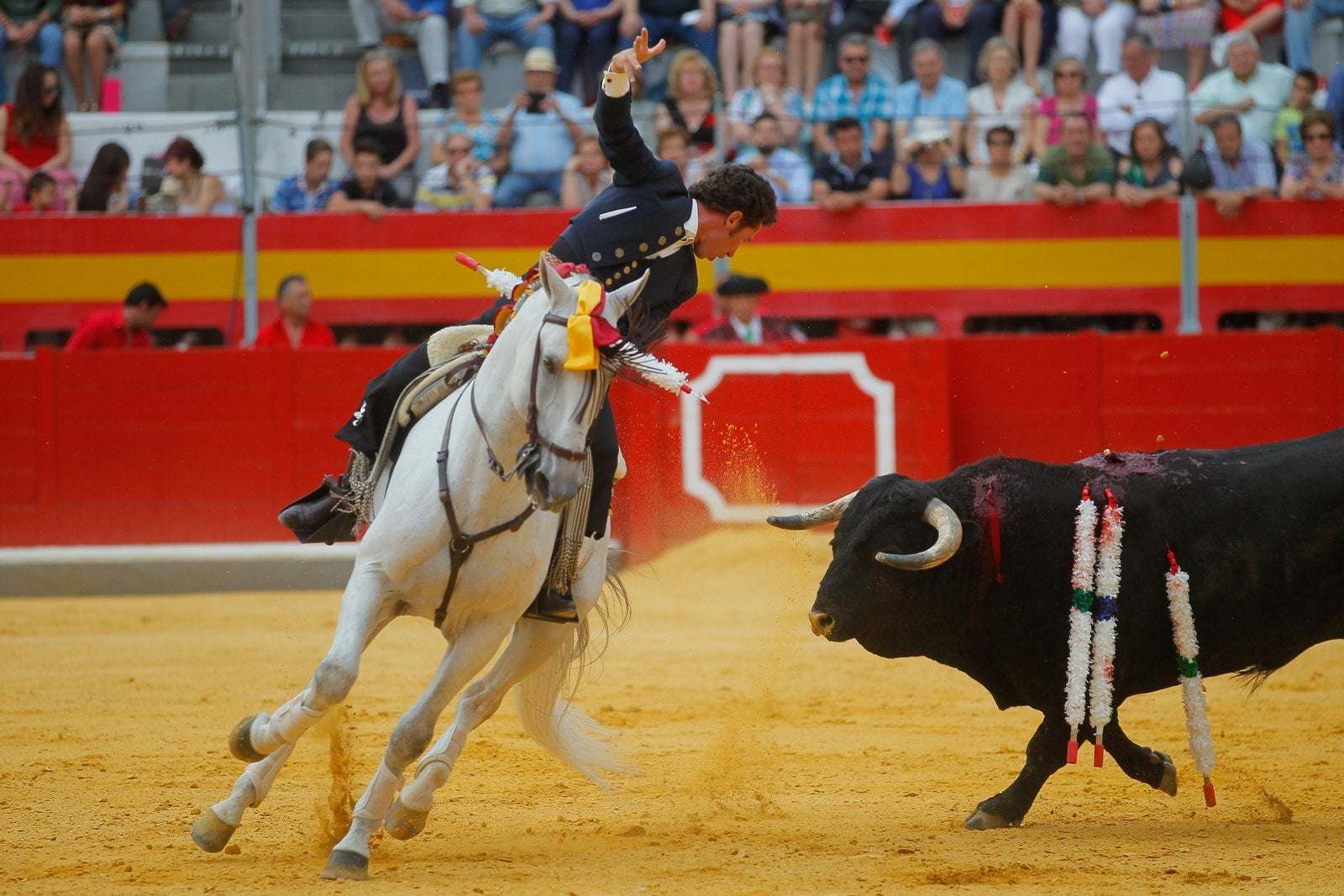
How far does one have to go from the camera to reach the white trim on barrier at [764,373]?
35.3ft

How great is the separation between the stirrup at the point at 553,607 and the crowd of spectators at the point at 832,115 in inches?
250

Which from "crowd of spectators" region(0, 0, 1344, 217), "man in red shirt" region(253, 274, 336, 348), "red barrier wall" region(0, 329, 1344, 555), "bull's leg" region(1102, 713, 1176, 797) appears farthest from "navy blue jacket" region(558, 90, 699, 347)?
"man in red shirt" region(253, 274, 336, 348)

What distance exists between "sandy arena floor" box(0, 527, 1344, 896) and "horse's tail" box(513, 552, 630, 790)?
0.16 m

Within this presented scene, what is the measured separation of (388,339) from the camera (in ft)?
38.3

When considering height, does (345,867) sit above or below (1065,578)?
below

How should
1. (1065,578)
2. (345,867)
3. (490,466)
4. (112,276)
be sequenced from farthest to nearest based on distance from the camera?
(112,276), (1065,578), (345,867), (490,466)

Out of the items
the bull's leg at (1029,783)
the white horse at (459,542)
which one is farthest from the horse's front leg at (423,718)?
the bull's leg at (1029,783)

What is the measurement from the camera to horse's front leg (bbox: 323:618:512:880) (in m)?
4.39

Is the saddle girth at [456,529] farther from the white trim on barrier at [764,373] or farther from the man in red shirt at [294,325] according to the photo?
the man in red shirt at [294,325]

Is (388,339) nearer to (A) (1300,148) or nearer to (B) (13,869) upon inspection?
(A) (1300,148)

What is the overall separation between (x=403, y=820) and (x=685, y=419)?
252 inches

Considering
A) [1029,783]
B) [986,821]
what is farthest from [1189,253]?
[986,821]

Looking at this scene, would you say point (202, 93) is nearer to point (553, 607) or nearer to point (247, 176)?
point (247, 176)

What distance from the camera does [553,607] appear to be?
475cm
